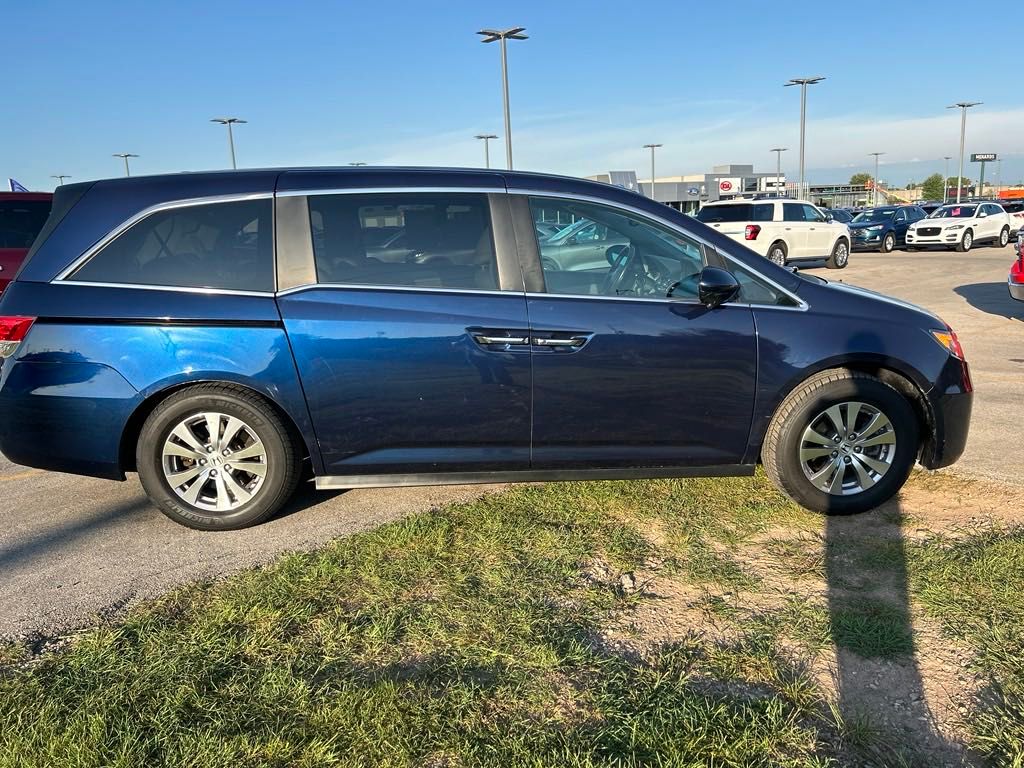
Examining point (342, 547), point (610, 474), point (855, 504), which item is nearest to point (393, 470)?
point (342, 547)

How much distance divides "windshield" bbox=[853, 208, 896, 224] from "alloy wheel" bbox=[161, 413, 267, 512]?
27654mm

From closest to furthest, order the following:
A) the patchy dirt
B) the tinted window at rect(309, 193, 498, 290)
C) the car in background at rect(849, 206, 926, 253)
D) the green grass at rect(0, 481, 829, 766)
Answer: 1. the green grass at rect(0, 481, 829, 766)
2. the patchy dirt
3. the tinted window at rect(309, 193, 498, 290)
4. the car in background at rect(849, 206, 926, 253)

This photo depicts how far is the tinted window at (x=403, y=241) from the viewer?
3.76m

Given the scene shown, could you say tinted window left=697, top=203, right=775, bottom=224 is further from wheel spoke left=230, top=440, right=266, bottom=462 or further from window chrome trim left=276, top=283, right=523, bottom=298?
wheel spoke left=230, top=440, right=266, bottom=462

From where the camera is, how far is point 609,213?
392 cm

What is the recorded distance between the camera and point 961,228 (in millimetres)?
24688

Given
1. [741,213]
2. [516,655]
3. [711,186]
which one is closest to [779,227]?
[741,213]

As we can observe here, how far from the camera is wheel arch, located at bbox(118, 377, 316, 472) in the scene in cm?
373

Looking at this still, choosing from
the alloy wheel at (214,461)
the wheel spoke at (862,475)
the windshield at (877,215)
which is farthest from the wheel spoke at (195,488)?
the windshield at (877,215)

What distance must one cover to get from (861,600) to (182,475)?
10.5ft

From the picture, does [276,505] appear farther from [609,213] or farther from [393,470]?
[609,213]

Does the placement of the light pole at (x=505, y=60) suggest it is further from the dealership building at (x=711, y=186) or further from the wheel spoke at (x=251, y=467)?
the dealership building at (x=711, y=186)

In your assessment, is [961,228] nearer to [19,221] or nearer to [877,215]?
[877,215]

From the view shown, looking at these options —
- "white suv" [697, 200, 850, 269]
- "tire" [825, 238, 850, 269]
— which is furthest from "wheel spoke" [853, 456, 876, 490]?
"tire" [825, 238, 850, 269]
